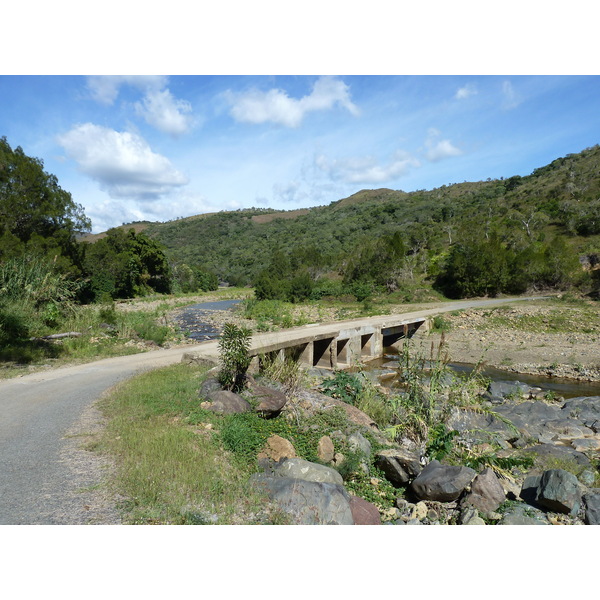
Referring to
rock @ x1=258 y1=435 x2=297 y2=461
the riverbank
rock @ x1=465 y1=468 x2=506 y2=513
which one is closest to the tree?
the riverbank

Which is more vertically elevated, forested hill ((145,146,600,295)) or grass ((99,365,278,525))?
forested hill ((145,146,600,295))

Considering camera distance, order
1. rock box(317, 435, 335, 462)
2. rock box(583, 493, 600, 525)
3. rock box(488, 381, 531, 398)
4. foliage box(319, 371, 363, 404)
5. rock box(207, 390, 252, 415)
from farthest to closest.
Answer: rock box(488, 381, 531, 398), foliage box(319, 371, 363, 404), rock box(207, 390, 252, 415), rock box(317, 435, 335, 462), rock box(583, 493, 600, 525)

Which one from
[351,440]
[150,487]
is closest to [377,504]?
→ [351,440]

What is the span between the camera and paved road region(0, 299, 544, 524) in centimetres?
357

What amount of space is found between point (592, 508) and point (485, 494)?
4.45 feet

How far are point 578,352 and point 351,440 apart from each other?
46.4ft

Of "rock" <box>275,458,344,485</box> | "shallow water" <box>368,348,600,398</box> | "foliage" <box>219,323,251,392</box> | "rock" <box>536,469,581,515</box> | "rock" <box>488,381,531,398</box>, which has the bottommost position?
"shallow water" <box>368,348,600,398</box>

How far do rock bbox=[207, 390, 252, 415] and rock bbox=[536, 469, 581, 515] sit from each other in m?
4.26

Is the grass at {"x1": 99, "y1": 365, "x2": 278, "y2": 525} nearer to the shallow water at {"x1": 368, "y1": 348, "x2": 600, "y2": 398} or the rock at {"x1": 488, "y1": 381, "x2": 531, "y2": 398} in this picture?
the shallow water at {"x1": 368, "y1": 348, "x2": 600, "y2": 398}

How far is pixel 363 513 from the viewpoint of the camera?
4.30 meters

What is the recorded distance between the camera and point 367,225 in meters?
74.4

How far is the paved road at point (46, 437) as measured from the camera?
11.7ft

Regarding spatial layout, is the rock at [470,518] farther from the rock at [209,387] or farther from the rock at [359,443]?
the rock at [209,387]

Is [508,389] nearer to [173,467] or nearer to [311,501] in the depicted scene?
[311,501]
